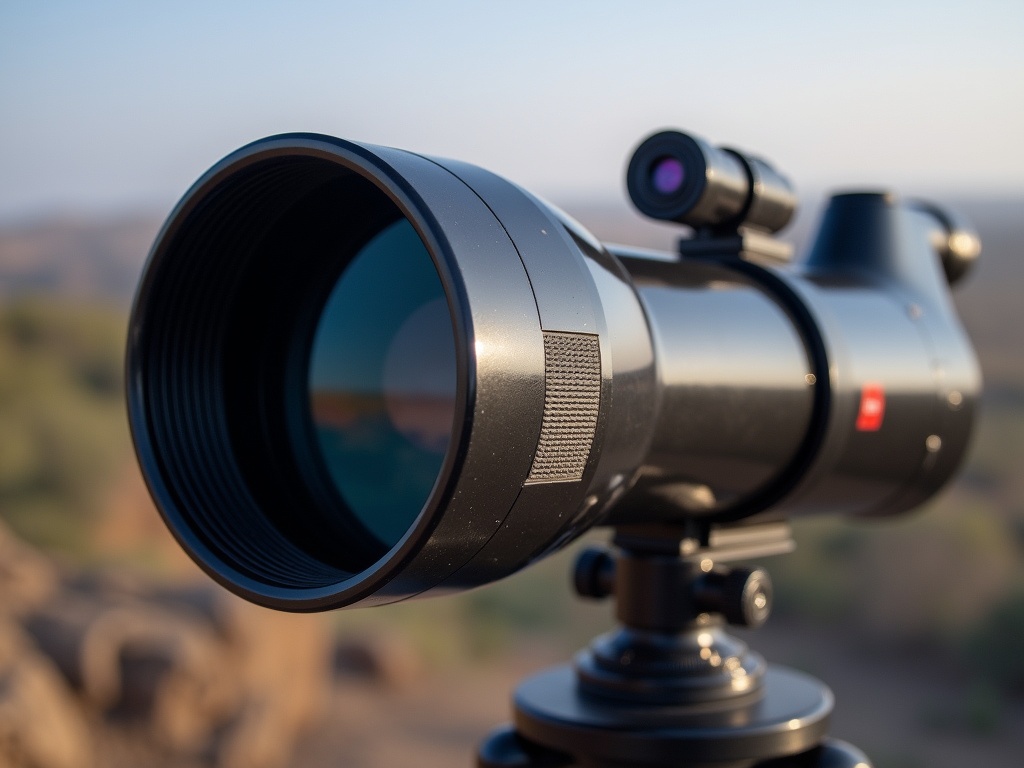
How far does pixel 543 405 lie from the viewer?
107 centimetres

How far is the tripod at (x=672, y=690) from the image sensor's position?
146cm

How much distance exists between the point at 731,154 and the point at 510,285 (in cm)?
81

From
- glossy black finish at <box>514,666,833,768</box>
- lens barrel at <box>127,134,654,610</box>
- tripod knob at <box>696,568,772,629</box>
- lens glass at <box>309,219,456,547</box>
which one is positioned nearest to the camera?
lens barrel at <box>127,134,654,610</box>

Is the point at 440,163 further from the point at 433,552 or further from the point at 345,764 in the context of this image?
the point at 345,764

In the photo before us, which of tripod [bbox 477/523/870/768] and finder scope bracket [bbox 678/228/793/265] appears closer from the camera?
tripod [bbox 477/523/870/768]

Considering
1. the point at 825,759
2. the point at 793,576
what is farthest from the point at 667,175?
the point at 793,576

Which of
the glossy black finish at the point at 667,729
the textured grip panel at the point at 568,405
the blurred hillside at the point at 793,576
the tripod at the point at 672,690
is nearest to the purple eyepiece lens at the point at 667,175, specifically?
the tripod at the point at 672,690

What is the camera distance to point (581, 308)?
116 centimetres

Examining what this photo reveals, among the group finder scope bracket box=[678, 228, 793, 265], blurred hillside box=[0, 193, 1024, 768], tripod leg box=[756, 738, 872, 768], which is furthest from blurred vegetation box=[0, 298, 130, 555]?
tripod leg box=[756, 738, 872, 768]

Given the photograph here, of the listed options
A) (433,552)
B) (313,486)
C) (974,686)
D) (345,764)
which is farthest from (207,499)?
(974,686)

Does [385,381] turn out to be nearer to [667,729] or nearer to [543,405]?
[543,405]

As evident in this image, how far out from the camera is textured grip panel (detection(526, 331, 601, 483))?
3.56 feet

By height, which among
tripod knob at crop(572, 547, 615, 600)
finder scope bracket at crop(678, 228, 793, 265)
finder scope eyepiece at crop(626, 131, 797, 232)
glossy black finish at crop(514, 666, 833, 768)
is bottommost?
glossy black finish at crop(514, 666, 833, 768)

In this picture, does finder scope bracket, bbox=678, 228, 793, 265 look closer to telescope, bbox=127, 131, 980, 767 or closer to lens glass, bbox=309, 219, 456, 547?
telescope, bbox=127, 131, 980, 767
